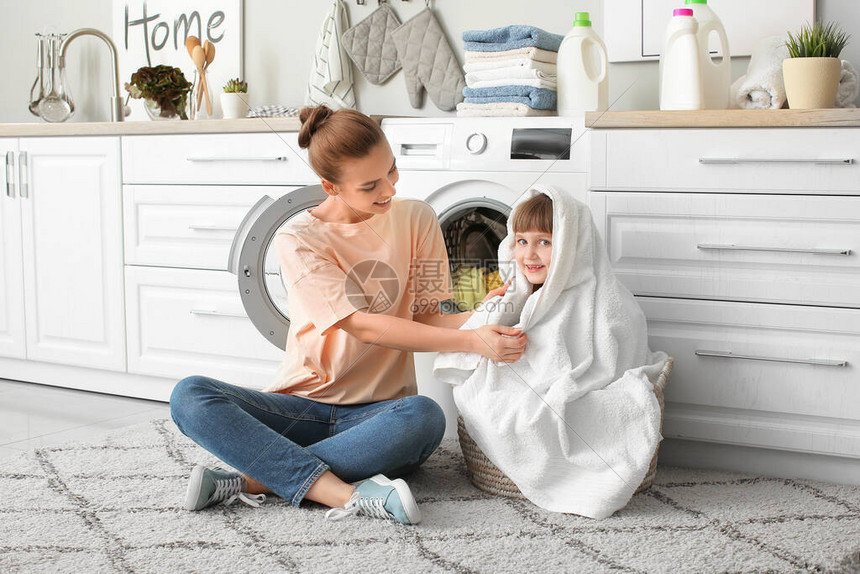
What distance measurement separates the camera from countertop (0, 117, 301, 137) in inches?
91.9

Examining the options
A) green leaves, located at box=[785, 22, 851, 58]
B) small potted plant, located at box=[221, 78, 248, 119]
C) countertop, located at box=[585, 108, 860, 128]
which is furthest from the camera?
small potted plant, located at box=[221, 78, 248, 119]

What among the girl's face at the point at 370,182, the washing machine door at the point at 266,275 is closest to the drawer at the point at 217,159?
the washing machine door at the point at 266,275

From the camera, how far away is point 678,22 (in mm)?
2109

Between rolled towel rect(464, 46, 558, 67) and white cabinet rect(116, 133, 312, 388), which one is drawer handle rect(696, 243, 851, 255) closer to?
rolled towel rect(464, 46, 558, 67)

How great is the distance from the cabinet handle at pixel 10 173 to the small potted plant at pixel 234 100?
65 centimetres

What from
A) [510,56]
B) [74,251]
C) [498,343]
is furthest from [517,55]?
[74,251]

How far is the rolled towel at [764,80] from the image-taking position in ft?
6.73

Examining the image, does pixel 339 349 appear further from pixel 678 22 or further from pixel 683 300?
pixel 678 22

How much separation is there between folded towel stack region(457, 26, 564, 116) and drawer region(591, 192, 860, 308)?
348mm

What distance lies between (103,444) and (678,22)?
1.64m

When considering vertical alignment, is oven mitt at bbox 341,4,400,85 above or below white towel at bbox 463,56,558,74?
above

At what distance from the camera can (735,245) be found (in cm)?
191

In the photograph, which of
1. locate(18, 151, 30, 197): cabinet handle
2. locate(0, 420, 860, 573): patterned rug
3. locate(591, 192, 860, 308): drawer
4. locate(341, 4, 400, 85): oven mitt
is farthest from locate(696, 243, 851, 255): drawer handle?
locate(18, 151, 30, 197): cabinet handle

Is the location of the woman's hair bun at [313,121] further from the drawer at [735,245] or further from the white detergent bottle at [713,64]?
the white detergent bottle at [713,64]
